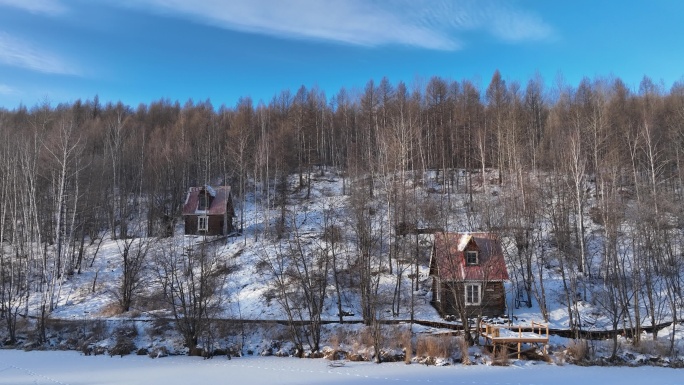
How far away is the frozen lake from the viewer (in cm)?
1623

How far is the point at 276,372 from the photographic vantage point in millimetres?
17594

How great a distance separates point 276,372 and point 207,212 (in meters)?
25.2

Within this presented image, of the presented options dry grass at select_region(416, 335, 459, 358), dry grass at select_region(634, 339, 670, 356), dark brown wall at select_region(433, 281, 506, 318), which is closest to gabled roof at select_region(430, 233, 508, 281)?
dark brown wall at select_region(433, 281, 506, 318)

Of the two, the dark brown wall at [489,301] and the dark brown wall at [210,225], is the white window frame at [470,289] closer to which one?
the dark brown wall at [489,301]

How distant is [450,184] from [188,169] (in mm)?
29770

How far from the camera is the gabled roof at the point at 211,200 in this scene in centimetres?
4039

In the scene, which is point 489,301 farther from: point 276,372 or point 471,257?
point 276,372

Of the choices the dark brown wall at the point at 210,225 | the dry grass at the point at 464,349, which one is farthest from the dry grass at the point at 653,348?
the dark brown wall at the point at 210,225

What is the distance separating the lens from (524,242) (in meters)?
29.3

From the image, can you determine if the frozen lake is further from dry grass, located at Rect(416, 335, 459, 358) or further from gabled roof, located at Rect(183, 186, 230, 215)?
gabled roof, located at Rect(183, 186, 230, 215)

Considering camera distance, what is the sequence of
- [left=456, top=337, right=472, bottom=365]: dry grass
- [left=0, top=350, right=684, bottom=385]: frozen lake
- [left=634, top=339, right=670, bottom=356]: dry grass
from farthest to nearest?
[left=634, top=339, right=670, bottom=356]: dry grass < [left=456, top=337, right=472, bottom=365]: dry grass < [left=0, top=350, right=684, bottom=385]: frozen lake

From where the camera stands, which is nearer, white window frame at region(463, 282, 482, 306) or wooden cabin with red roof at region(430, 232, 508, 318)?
wooden cabin with red roof at region(430, 232, 508, 318)

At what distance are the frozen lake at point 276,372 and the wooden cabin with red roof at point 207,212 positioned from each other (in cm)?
2048

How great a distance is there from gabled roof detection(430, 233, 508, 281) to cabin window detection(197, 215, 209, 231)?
22324 millimetres
